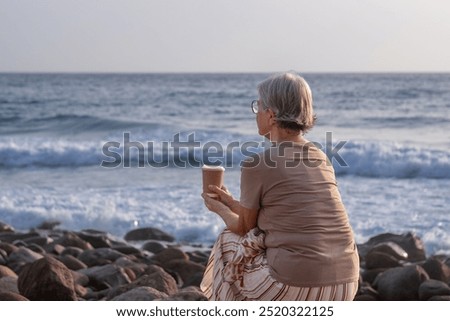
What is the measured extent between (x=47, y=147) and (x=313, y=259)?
15022 mm

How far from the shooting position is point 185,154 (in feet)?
53.8

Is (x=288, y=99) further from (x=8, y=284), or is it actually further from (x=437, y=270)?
(x=437, y=270)

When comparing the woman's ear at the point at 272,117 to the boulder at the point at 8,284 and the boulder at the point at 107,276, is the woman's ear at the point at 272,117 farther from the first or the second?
the boulder at the point at 107,276

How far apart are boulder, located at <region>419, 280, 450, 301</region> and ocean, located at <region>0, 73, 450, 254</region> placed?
2.37 metres

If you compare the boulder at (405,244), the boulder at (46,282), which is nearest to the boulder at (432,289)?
the boulder at (405,244)

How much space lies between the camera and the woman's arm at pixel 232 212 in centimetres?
332

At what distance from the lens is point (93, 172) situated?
14.5 metres

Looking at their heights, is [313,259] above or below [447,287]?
above

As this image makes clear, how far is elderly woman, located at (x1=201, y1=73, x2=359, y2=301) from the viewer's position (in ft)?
10.5

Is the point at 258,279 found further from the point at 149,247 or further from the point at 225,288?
the point at 149,247

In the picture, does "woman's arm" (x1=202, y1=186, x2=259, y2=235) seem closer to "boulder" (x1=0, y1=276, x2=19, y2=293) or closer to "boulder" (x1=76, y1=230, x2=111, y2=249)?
"boulder" (x1=0, y1=276, x2=19, y2=293)

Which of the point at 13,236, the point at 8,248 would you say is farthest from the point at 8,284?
the point at 13,236

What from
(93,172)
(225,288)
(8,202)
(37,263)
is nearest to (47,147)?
(93,172)

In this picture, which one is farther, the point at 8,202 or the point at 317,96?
the point at 317,96
